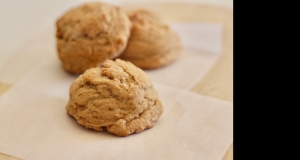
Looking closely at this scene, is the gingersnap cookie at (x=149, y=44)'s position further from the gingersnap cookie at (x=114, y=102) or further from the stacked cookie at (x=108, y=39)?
the gingersnap cookie at (x=114, y=102)

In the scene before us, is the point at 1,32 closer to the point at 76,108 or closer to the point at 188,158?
the point at 76,108

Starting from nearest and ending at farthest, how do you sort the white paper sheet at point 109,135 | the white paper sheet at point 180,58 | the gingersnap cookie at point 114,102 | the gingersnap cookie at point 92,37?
the white paper sheet at point 109,135, the gingersnap cookie at point 114,102, the gingersnap cookie at point 92,37, the white paper sheet at point 180,58

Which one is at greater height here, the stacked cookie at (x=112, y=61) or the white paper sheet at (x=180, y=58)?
the stacked cookie at (x=112, y=61)

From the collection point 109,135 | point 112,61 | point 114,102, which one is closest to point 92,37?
point 112,61

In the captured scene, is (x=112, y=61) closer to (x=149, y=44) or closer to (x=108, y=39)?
(x=108, y=39)

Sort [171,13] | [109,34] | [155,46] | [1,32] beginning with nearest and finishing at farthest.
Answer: [109,34] → [155,46] → [1,32] → [171,13]

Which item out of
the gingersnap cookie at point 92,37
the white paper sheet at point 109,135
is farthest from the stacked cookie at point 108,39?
the white paper sheet at point 109,135
